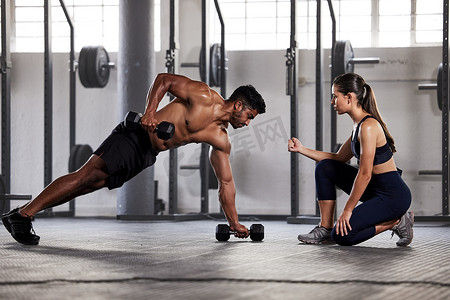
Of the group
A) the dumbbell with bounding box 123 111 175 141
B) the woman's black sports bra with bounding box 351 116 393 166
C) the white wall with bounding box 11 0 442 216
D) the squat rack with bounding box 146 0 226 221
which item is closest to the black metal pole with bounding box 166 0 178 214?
the squat rack with bounding box 146 0 226 221

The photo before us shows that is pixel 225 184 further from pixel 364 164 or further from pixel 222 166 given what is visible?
pixel 364 164

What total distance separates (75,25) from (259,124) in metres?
2.62

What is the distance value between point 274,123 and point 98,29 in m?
2.44

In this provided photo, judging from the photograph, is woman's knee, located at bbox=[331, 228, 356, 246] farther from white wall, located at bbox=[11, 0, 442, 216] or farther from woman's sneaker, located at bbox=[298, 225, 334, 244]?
white wall, located at bbox=[11, 0, 442, 216]

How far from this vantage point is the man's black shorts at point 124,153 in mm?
3553

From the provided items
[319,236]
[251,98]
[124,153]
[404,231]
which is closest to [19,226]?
[124,153]

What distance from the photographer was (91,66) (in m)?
7.08

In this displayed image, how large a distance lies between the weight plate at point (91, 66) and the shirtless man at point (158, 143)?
11.4 ft

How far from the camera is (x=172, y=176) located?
6344mm

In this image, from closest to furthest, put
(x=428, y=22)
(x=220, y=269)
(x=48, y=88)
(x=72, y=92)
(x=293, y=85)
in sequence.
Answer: (x=220, y=269), (x=293, y=85), (x=48, y=88), (x=72, y=92), (x=428, y=22)

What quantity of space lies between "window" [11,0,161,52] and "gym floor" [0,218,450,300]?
448 centimetres

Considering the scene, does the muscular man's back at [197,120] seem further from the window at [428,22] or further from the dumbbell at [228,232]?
the window at [428,22]

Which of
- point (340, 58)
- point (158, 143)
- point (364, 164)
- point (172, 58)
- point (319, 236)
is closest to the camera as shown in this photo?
point (364, 164)

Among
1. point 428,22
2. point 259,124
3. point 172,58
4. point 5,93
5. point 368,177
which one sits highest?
point 428,22
